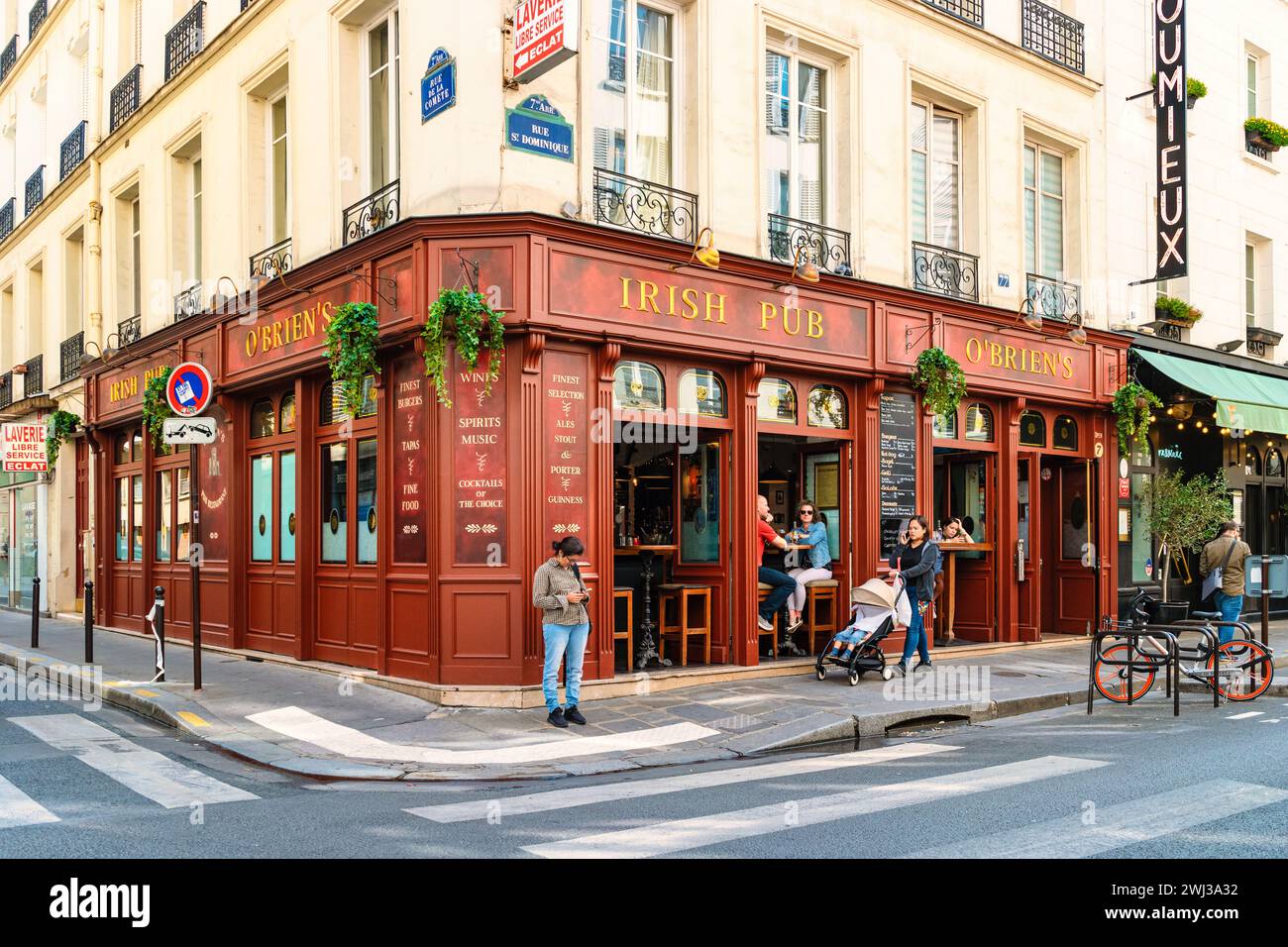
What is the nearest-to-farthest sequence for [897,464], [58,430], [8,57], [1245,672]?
[1245,672] → [897,464] → [58,430] → [8,57]

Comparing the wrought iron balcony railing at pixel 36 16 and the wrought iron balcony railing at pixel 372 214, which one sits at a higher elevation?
the wrought iron balcony railing at pixel 36 16

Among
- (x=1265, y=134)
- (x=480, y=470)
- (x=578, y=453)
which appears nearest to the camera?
(x=480, y=470)

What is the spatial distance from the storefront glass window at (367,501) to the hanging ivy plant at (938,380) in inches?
247

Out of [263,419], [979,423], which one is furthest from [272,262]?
[979,423]

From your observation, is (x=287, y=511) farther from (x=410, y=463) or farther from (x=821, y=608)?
(x=821, y=608)

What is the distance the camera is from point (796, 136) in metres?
12.8

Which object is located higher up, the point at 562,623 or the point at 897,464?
the point at 897,464

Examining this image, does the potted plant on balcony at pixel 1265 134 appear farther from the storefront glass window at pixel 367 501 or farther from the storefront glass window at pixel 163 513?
the storefront glass window at pixel 163 513

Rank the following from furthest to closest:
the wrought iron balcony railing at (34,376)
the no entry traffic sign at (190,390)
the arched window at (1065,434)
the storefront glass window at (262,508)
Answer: the wrought iron balcony railing at (34,376) → the arched window at (1065,434) → the storefront glass window at (262,508) → the no entry traffic sign at (190,390)

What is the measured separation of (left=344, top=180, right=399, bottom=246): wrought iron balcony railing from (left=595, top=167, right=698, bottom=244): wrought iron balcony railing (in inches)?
78.4

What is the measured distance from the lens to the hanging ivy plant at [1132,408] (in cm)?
1573

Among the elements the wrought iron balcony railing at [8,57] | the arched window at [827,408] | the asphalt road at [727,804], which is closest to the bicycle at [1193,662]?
the asphalt road at [727,804]

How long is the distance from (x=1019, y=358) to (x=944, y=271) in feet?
5.30

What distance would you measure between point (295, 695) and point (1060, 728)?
268 inches
